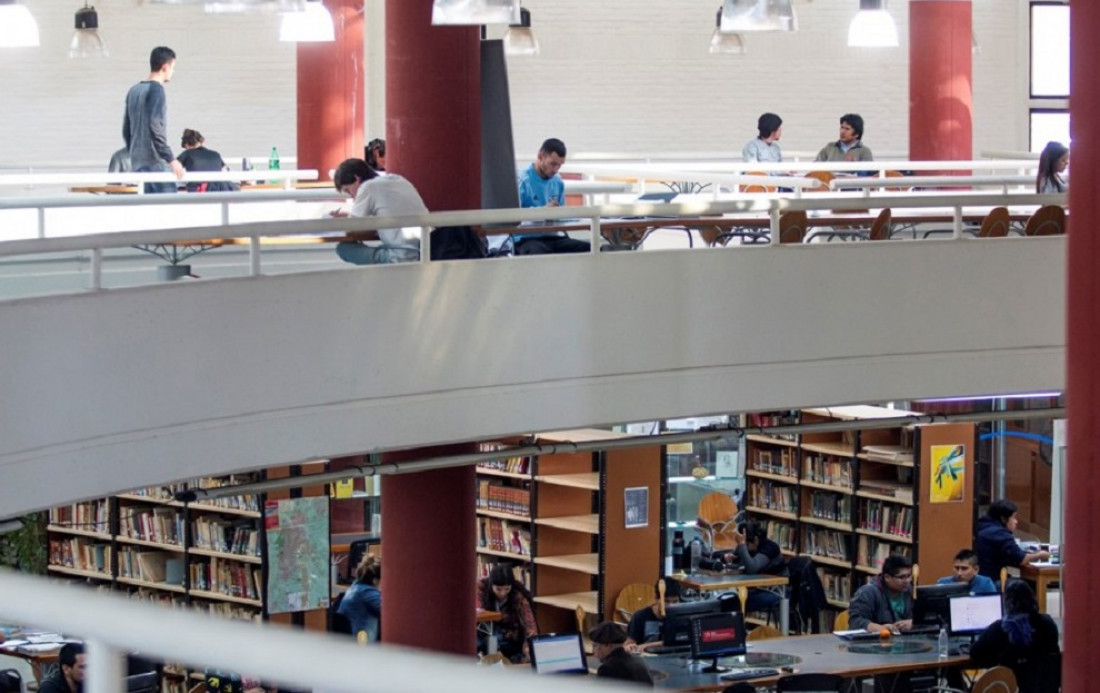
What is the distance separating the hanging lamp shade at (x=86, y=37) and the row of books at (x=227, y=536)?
14.5ft

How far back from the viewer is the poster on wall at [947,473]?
496 inches

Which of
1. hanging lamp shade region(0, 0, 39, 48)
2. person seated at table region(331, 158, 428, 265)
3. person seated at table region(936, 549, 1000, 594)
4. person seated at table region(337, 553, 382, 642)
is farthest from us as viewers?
person seated at table region(936, 549, 1000, 594)

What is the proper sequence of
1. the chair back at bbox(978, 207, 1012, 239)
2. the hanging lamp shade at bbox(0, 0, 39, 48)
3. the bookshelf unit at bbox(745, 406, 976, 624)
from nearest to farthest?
the chair back at bbox(978, 207, 1012, 239) → the hanging lamp shade at bbox(0, 0, 39, 48) → the bookshelf unit at bbox(745, 406, 976, 624)

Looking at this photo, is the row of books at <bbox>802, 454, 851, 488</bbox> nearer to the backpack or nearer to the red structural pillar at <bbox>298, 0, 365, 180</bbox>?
the red structural pillar at <bbox>298, 0, 365, 180</bbox>

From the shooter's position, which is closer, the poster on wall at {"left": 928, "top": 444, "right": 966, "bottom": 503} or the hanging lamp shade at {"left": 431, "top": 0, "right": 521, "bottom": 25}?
the hanging lamp shade at {"left": 431, "top": 0, "right": 521, "bottom": 25}

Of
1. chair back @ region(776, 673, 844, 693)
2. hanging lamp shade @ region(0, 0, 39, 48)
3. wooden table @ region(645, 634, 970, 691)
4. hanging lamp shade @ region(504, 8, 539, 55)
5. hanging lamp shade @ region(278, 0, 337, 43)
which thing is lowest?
wooden table @ region(645, 634, 970, 691)

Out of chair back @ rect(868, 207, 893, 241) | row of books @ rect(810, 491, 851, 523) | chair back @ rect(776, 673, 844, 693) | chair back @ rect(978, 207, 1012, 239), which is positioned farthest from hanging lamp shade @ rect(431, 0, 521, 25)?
row of books @ rect(810, 491, 851, 523)

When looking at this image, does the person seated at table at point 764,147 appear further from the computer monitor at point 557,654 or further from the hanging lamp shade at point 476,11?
the hanging lamp shade at point 476,11

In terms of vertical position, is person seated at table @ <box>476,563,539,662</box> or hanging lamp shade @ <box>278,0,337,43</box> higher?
hanging lamp shade @ <box>278,0,337,43</box>

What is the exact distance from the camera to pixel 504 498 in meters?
12.7

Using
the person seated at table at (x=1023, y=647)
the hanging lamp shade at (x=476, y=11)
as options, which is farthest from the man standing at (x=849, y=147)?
the hanging lamp shade at (x=476, y=11)

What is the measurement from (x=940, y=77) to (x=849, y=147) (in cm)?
285

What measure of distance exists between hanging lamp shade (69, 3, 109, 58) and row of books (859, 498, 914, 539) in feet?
23.8

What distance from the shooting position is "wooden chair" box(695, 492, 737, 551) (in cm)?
1408
